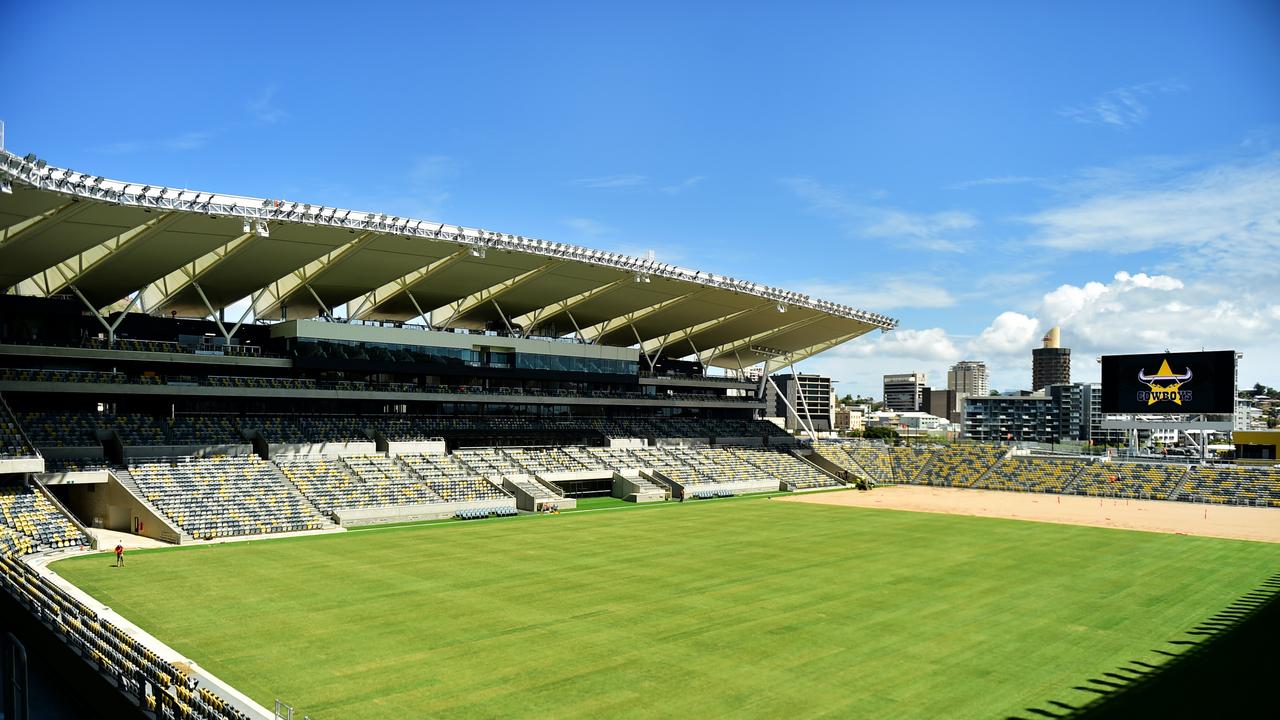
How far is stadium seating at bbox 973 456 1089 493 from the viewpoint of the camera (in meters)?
75.5

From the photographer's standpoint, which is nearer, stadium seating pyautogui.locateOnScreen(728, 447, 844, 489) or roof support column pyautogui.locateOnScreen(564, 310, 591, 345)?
roof support column pyautogui.locateOnScreen(564, 310, 591, 345)

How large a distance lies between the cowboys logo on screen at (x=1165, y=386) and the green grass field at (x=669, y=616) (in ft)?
95.8

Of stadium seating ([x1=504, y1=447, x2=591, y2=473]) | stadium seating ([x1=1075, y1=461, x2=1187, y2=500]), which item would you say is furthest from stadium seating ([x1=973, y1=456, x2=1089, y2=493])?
stadium seating ([x1=504, y1=447, x2=591, y2=473])

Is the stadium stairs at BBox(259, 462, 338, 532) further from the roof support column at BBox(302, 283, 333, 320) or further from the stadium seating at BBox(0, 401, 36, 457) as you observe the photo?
the stadium seating at BBox(0, 401, 36, 457)

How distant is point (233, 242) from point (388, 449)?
18.2m

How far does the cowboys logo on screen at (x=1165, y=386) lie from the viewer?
68.9 metres

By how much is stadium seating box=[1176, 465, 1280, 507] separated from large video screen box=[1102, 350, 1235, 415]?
5461 millimetres

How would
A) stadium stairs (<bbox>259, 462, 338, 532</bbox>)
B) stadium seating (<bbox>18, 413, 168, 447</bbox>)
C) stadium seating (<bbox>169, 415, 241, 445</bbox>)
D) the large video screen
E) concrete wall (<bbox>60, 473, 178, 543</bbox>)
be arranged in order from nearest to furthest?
1. concrete wall (<bbox>60, 473, 178, 543</bbox>)
2. stadium seating (<bbox>18, 413, 168, 447</bbox>)
3. stadium stairs (<bbox>259, 462, 338, 532</bbox>)
4. stadium seating (<bbox>169, 415, 241, 445</bbox>)
5. the large video screen

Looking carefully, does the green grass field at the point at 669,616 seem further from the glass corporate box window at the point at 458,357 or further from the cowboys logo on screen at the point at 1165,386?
the cowboys logo on screen at the point at 1165,386

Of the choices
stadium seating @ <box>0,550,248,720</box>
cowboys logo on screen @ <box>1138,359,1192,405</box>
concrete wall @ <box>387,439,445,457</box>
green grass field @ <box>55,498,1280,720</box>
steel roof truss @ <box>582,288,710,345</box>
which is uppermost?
steel roof truss @ <box>582,288,710,345</box>

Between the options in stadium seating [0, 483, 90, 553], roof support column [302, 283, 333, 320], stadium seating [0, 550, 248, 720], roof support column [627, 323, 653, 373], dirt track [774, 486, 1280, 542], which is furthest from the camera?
roof support column [627, 323, 653, 373]

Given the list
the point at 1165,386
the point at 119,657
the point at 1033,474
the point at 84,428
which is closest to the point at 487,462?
the point at 84,428

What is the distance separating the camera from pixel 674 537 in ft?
146

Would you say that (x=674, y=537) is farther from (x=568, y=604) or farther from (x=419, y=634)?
(x=419, y=634)
